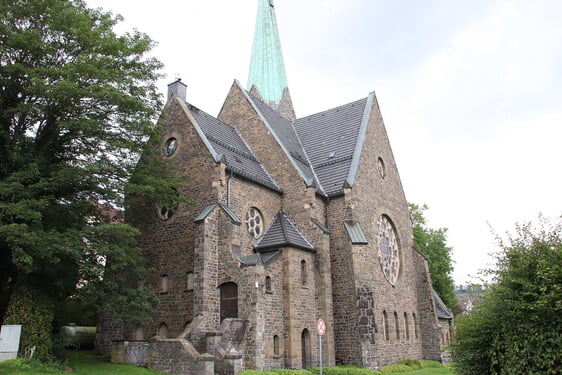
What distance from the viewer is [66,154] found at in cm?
1816

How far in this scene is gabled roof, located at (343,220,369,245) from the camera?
2167 centimetres

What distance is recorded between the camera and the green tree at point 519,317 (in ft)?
32.7

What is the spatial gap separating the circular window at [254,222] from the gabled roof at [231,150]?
1.47m

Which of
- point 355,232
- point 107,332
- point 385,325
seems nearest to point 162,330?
point 107,332

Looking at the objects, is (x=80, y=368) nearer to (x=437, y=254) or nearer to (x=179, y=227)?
(x=179, y=227)

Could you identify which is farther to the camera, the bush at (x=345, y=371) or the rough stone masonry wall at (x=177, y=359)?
the bush at (x=345, y=371)

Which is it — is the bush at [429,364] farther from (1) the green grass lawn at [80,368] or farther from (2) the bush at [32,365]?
(2) the bush at [32,365]

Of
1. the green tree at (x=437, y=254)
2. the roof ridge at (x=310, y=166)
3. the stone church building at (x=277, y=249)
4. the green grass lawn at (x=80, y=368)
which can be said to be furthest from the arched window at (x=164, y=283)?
the green tree at (x=437, y=254)

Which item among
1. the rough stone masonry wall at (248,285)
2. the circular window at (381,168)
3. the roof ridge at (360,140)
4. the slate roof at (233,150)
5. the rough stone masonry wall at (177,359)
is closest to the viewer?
the rough stone masonry wall at (177,359)

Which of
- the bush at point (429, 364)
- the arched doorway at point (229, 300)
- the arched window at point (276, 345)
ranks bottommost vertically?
the bush at point (429, 364)

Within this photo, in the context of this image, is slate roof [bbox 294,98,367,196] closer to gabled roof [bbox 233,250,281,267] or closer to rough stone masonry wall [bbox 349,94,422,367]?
rough stone masonry wall [bbox 349,94,422,367]

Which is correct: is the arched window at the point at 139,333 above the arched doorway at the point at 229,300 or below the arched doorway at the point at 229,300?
below

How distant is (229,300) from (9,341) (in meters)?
7.54


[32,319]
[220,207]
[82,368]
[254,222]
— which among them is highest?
[220,207]
